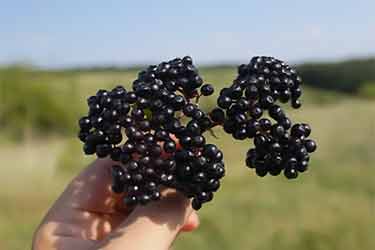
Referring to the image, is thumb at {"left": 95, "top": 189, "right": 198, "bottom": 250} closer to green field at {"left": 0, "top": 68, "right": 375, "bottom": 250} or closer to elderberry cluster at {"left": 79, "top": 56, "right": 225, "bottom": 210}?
elderberry cluster at {"left": 79, "top": 56, "right": 225, "bottom": 210}

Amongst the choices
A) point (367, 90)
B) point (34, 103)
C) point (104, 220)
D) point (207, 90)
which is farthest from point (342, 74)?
point (207, 90)

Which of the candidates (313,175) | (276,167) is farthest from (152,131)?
(313,175)

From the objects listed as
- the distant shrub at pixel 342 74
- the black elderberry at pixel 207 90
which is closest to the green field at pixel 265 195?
the black elderberry at pixel 207 90

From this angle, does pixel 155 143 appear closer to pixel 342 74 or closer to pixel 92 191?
pixel 92 191

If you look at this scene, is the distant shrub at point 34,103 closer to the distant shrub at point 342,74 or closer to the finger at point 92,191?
the distant shrub at point 342,74

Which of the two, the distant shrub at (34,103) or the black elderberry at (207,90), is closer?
the black elderberry at (207,90)

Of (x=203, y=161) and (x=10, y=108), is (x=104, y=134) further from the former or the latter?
(x=10, y=108)
